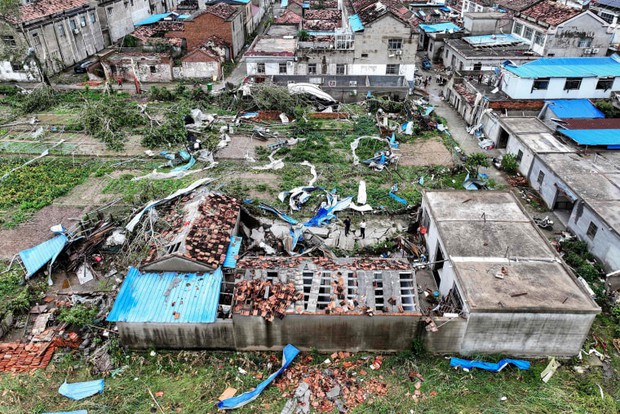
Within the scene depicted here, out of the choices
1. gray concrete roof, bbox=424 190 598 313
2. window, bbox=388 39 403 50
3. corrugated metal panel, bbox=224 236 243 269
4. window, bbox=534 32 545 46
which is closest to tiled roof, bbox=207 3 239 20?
window, bbox=388 39 403 50

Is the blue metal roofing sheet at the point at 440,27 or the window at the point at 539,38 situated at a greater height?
the window at the point at 539,38

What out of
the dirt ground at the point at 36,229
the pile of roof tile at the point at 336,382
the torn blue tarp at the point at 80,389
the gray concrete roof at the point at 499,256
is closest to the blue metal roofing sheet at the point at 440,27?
the gray concrete roof at the point at 499,256

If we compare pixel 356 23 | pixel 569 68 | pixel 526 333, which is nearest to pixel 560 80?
pixel 569 68

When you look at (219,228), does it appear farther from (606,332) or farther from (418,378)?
(606,332)

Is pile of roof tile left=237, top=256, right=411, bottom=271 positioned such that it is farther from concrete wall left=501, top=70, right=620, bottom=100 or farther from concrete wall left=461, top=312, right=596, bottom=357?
concrete wall left=501, top=70, right=620, bottom=100

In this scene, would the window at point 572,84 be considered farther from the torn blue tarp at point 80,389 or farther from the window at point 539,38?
the torn blue tarp at point 80,389

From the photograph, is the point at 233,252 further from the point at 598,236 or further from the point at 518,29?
the point at 518,29
